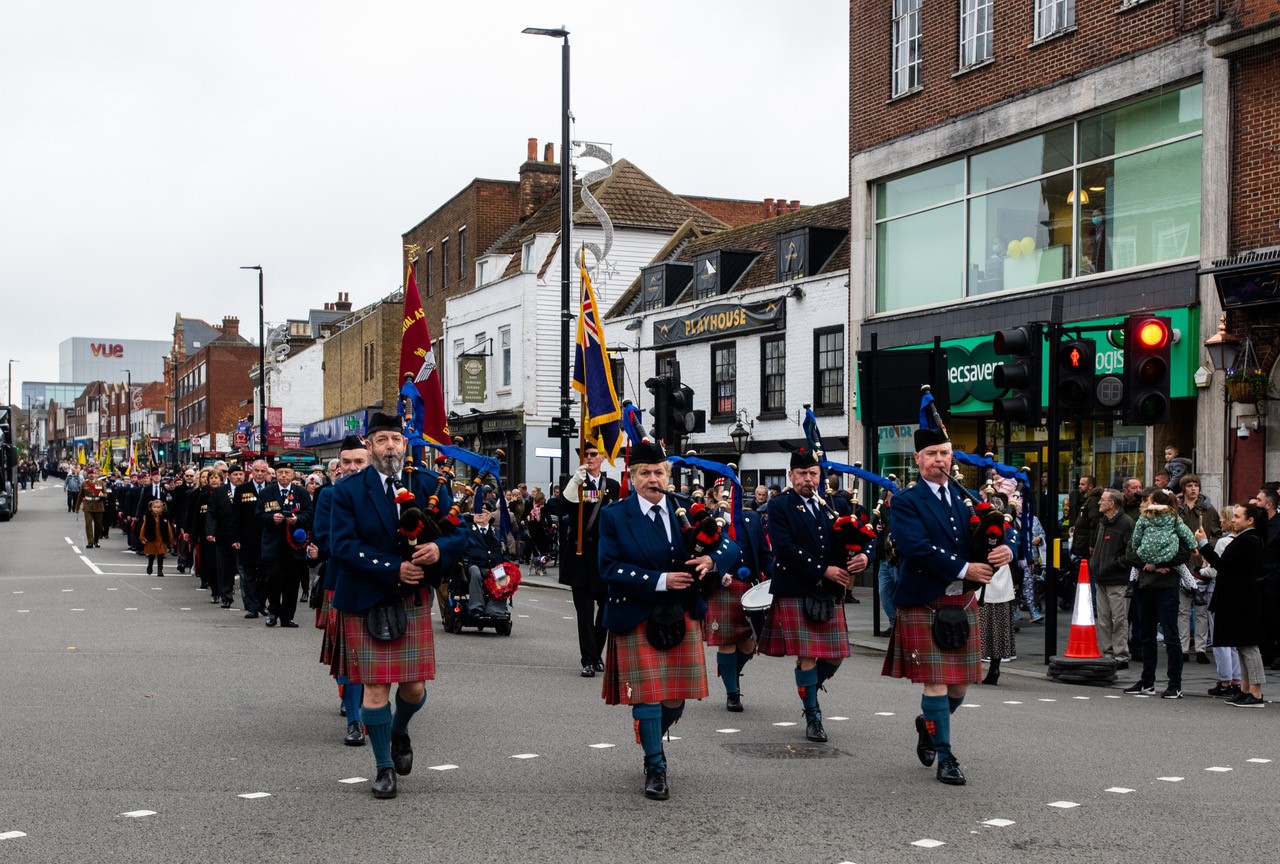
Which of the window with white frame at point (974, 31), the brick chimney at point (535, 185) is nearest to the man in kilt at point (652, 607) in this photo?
the window with white frame at point (974, 31)

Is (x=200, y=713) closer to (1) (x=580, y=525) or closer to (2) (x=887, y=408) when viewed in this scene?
(1) (x=580, y=525)

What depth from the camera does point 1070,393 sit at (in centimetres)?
1280

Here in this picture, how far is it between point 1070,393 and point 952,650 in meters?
5.98

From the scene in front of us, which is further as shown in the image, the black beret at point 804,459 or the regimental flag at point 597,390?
the regimental flag at point 597,390

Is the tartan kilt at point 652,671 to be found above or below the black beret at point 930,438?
below

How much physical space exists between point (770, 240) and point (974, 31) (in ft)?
35.4

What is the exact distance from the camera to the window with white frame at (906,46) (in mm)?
22031

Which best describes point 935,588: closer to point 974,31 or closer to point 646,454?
point 646,454

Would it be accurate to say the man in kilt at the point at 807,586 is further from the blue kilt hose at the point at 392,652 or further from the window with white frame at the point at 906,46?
the window with white frame at the point at 906,46

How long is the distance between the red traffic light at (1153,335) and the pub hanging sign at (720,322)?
15073mm

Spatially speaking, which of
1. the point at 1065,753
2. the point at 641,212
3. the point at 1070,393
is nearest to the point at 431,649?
the point at 1065,753

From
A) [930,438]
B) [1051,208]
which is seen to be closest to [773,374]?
[1051,208]

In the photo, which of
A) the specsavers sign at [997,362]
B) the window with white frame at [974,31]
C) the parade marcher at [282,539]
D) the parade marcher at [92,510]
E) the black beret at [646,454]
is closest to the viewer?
the black beret at [646,454]

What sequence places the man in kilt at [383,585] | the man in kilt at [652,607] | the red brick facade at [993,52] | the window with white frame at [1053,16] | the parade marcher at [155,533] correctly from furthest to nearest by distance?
the parade marcher at [155,533] < the window with white frame at [1053,16] < the red brick facade at [993,52] < the man in kilt at [652,607] < the man in kilt at [383,585]
